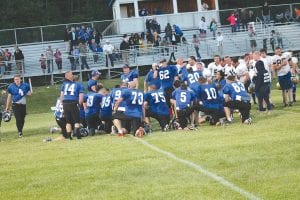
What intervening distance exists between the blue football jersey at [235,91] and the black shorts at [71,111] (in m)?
3.91

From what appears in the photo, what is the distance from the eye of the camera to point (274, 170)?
1106 cm

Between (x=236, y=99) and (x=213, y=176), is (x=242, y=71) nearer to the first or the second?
(x=236, y=99)

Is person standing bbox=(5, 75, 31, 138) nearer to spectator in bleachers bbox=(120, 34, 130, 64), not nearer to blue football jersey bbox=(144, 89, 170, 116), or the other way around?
blue football jersey bbox=(144, 89, 170, 116)

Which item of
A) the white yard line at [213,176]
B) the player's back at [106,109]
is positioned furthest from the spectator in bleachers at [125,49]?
the white yard line at [213,176]

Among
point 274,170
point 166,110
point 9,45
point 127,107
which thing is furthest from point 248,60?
point 9,45

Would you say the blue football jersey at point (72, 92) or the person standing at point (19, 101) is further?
the person standing at point (19, 101)

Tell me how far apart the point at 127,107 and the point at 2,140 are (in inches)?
183

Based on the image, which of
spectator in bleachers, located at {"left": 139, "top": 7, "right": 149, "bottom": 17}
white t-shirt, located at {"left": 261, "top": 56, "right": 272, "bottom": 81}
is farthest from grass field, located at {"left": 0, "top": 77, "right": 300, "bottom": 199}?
Result: spectator in bleachers, located at {"left": 139, "top": 7, "right": 149, "bottom": 17}

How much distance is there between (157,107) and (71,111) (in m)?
2.42

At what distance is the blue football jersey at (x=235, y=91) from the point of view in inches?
783

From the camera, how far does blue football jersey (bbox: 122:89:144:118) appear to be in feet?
62.9

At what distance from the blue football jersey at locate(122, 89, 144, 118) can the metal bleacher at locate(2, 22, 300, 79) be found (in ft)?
76.2

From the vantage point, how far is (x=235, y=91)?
19938 millimetres

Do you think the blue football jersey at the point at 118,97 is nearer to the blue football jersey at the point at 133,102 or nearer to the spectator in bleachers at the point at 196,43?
the blue football jersey at the point at 133,102
